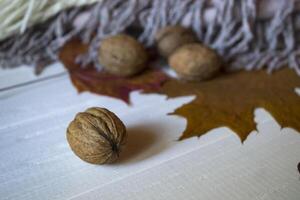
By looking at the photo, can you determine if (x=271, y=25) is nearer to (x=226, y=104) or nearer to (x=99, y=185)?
(x=226, y=104)

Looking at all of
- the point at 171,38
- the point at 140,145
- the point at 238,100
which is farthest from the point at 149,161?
the point at 171,38

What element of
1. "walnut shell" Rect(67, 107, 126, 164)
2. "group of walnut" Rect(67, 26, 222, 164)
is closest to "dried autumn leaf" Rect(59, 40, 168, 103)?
"group of walnut" Rect(67, 26, 222, 164)

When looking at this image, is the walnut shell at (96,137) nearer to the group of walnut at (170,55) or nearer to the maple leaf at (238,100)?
the maple leaf at (238,100)

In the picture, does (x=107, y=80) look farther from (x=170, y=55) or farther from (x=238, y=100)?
(x=238, y=100)

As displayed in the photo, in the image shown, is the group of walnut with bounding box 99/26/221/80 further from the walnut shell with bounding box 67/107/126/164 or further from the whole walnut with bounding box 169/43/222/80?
the walnut shell with bounding box 67/107/126/164

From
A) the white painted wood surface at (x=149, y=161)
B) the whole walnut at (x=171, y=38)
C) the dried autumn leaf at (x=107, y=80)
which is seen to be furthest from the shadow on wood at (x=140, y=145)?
the whole walnut at (x=171, y=38)

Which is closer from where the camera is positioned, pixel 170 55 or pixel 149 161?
pixel 149 161
